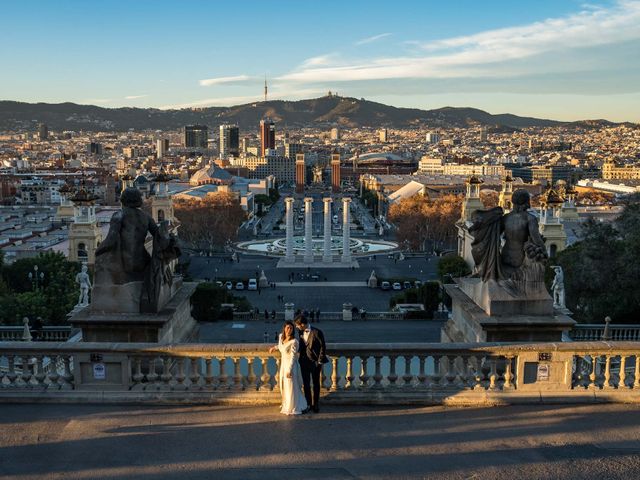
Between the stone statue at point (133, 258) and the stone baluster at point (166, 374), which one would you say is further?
the stone statue at point (133, 258)

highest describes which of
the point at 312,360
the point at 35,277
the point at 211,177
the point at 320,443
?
the point at 312,360

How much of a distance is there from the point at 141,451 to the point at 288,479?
160 centimetres

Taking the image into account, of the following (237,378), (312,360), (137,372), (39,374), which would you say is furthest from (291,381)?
(39,374)

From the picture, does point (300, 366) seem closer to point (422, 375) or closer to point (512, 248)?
point (422, 375)

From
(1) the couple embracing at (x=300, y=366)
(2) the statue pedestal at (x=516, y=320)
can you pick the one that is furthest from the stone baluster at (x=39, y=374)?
(2) the statue pedestal at (x=516, y=320)

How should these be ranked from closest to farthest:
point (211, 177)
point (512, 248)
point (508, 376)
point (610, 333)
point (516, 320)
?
point (508, 376) < point (516, 320) < point (512, 248) < point (610, 333) < point (211, 177)

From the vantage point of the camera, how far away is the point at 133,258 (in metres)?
9.21

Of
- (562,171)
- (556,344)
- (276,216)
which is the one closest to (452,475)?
(556,344)

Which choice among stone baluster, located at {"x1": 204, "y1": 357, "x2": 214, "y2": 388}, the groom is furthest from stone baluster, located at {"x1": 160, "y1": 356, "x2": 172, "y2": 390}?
the groom

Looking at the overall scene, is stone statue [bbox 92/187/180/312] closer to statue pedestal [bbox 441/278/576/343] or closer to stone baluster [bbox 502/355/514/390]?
statue pedestal [bbox 441/278/576/343]

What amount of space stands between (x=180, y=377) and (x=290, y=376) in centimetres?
143

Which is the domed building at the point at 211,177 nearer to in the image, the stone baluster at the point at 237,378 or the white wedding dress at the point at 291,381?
the stone baluster at the point at 237,378

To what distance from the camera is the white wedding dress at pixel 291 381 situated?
8305mm

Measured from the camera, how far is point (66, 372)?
894 cm
